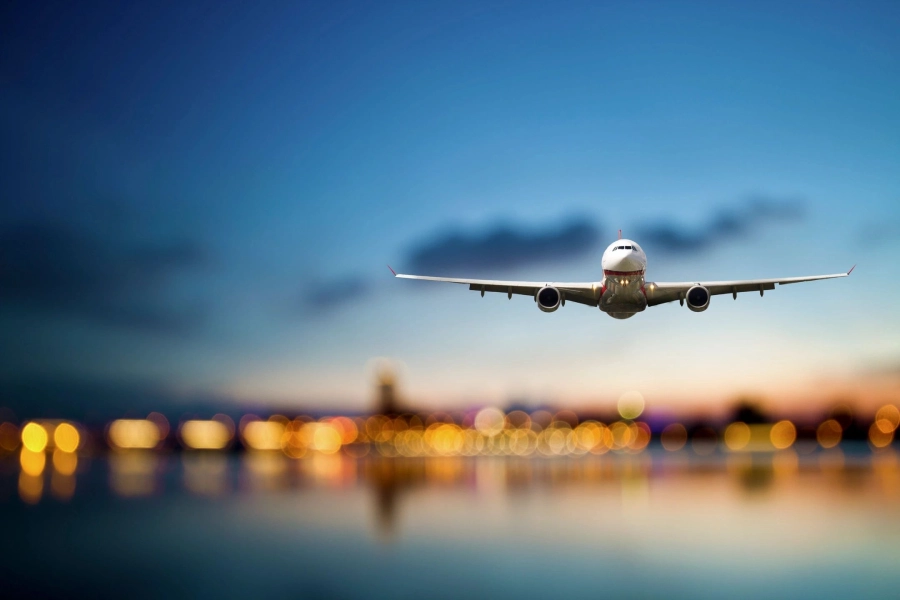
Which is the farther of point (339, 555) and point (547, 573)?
point (339, 555)

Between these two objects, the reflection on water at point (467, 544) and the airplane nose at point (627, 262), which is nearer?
the reflection on water at point (467, 544)

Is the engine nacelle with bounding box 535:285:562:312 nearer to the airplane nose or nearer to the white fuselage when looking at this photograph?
the white fuselage

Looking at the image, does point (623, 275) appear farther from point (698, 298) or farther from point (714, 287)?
point (714, 287)

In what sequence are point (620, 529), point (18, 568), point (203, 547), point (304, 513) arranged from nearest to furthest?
1. point (18, 568)
2. point (203, 547)
3. point (620, 529)
4. point (304, 513)

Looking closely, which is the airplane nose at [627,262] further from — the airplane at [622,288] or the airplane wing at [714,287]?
the airplane wing at [714,287]

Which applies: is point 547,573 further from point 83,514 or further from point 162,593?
point 83,514

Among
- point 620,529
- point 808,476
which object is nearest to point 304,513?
point 620,529

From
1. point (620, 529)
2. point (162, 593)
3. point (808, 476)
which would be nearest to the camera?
point (162, 593)

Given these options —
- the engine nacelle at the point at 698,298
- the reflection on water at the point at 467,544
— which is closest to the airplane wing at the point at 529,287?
the engine nacelle at the point at 698,298
